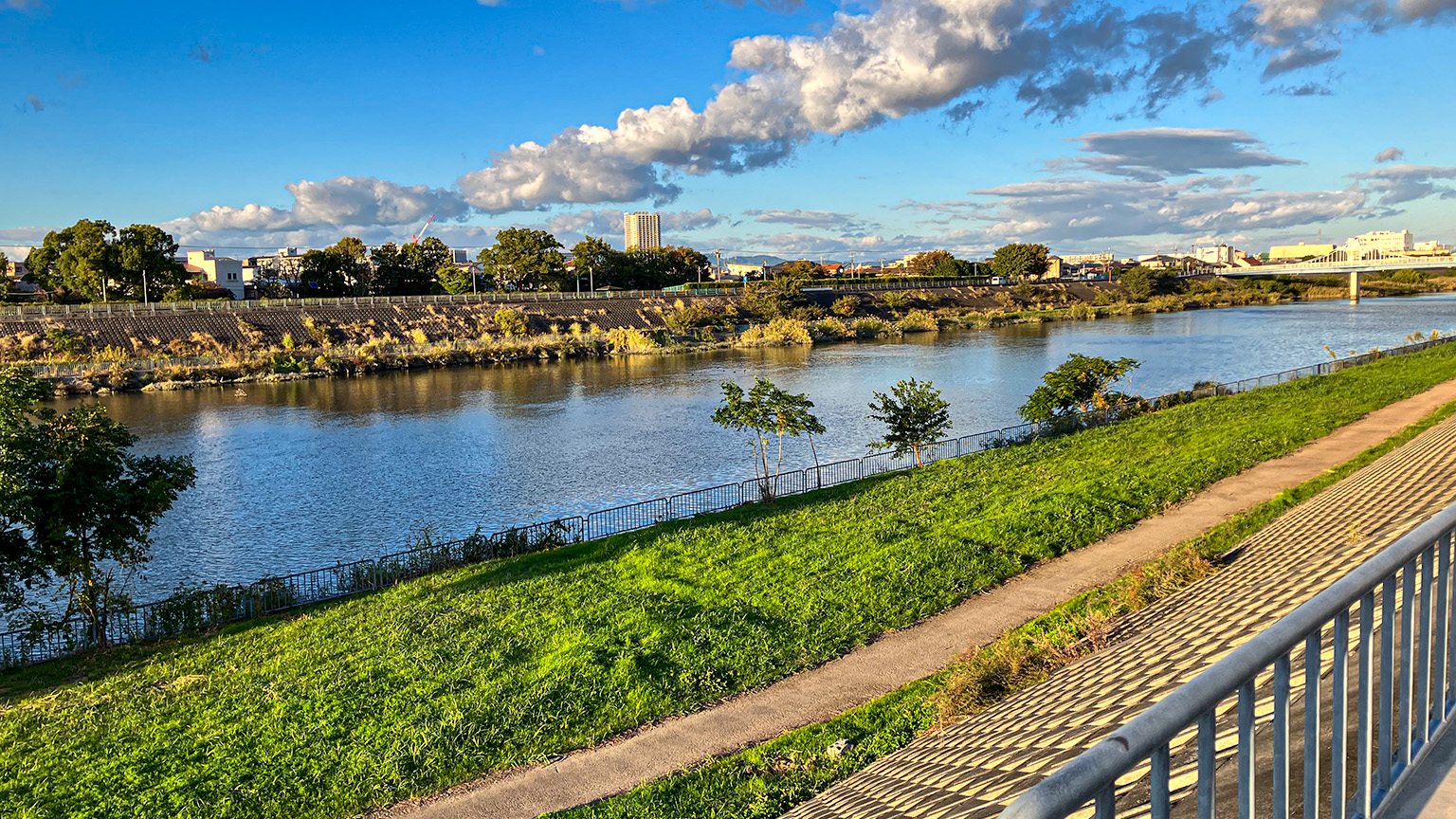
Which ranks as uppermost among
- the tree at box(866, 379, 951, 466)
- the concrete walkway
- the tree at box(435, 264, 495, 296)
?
the tree at box(435, 264, 495, 296)

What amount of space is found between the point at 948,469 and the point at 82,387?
58.6 metres

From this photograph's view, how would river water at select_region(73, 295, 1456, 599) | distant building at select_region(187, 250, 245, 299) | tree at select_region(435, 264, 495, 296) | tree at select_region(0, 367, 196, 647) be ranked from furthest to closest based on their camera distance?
distant building at select_region(187, 250, 245, 299)
tree at select_region(435, 264, 495, 296)
river water at select_region(73, 295, 1456, 599)
tree at select_region(0, 367, 196, 647)

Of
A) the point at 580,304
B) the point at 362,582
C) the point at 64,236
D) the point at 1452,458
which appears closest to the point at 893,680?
the point at 1452,458

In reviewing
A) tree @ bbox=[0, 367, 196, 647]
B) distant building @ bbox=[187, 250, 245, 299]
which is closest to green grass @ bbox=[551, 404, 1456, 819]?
tree @ bbox=[0, 367, 196, 647]

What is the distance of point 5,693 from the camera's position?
1469 cm

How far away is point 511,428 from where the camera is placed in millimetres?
44094

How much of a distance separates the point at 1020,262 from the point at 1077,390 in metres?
131

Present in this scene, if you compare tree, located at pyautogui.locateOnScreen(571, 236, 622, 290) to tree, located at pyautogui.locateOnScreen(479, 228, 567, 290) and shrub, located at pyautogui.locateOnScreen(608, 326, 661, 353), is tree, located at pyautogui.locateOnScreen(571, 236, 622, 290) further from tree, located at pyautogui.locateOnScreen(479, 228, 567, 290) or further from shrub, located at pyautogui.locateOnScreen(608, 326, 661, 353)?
shrub, located at pyautogui.locateOnScreen(608, 326, 661, 353)

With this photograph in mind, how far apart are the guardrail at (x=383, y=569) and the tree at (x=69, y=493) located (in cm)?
69

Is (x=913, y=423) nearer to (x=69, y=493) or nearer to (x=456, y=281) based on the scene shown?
(x=69, y=493)

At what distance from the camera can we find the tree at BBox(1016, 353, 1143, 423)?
35.6 meters

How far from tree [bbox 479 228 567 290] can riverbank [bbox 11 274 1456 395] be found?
16.2 m

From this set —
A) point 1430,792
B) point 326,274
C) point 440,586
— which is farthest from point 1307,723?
point 326,274

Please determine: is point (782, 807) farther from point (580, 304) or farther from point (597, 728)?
point (580, 304)
